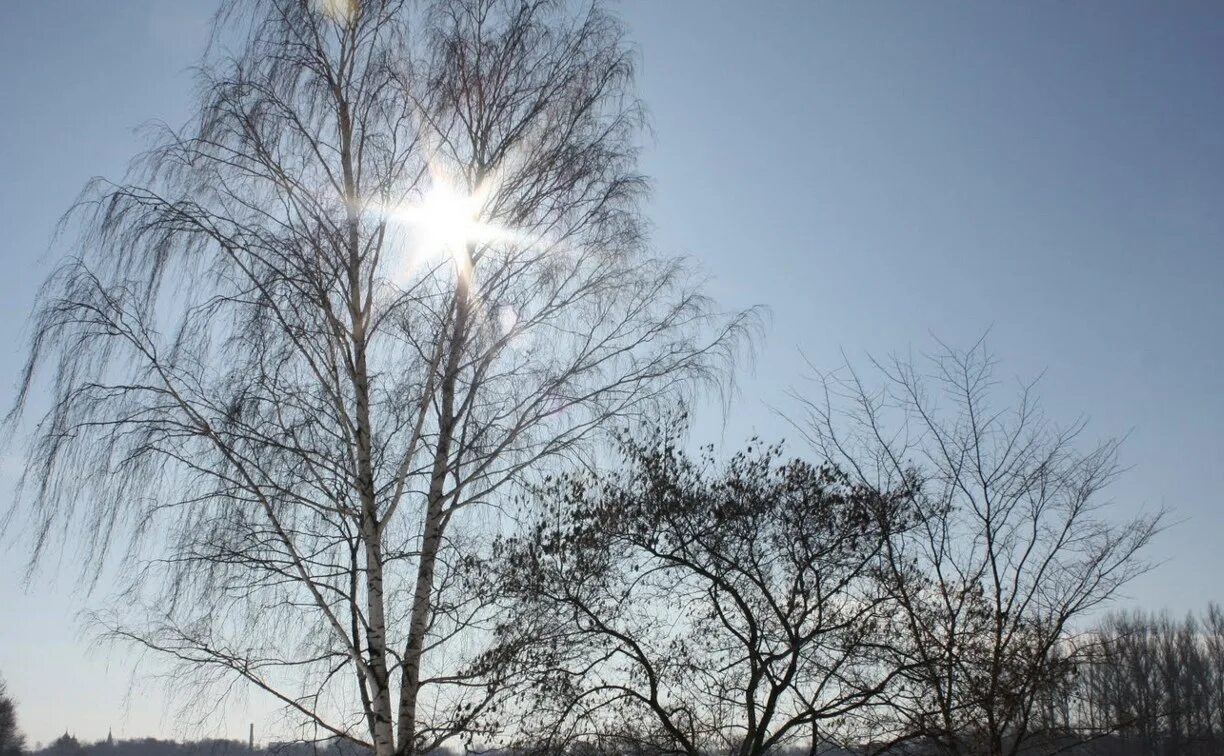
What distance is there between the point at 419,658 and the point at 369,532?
120cm

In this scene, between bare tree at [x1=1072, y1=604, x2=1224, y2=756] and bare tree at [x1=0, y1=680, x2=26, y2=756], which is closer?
bare tree at [x1=1072, y1=604, x2=1224, y2=756]

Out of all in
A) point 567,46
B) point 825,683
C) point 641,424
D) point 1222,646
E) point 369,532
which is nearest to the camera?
point 369,532

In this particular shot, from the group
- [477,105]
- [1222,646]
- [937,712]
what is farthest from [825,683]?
[1222,646]

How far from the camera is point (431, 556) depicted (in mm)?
7762

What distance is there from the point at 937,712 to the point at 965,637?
0.93 metres

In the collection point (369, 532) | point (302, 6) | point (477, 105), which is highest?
point (302, 6)

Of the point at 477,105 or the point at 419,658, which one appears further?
the point at 477,105

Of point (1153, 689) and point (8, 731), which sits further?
point (8, 731)

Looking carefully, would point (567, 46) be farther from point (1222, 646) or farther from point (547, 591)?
point (1222, 646)

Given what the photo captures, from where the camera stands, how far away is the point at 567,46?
30.7ft

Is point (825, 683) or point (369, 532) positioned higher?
point (369, 532)

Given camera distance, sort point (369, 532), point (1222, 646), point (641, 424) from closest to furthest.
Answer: point (369, 532), point (641, 424), point (1222, 646)

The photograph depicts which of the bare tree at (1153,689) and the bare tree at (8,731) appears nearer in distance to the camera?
the bare tree at (1153,689)

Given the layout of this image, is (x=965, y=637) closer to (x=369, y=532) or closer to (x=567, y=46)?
(x=369, y=532)
